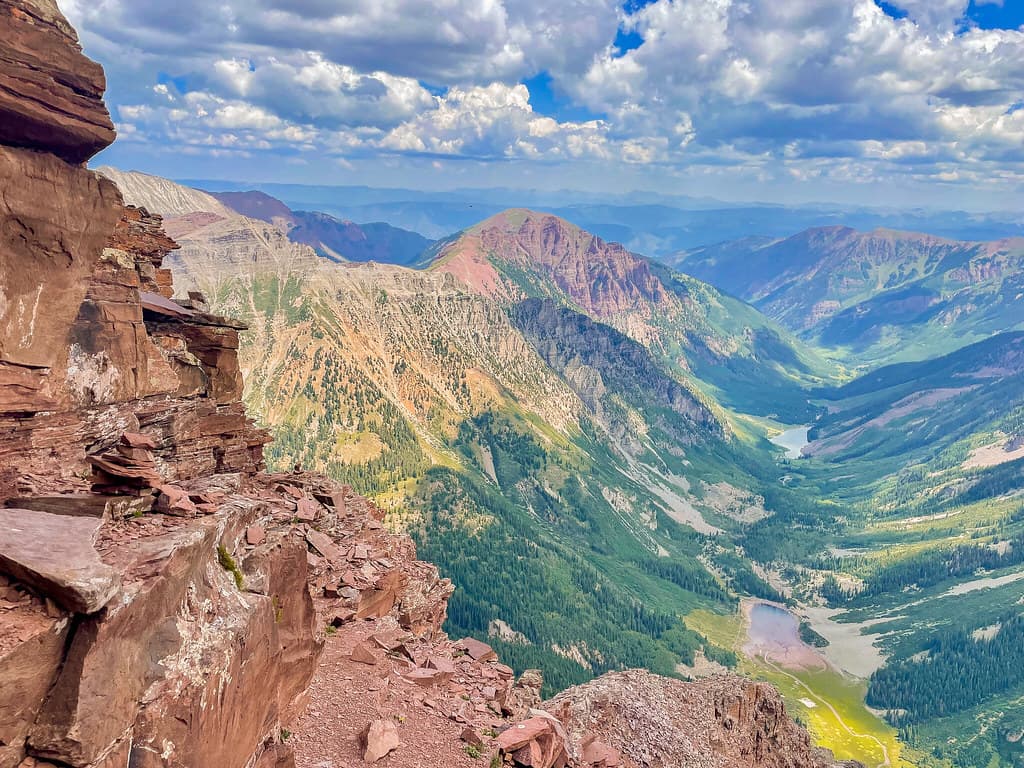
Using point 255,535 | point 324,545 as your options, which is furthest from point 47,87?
point 324,545

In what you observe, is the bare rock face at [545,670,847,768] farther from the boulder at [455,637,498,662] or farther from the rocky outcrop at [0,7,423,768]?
the rocky outcrop at [0,7,423,768]

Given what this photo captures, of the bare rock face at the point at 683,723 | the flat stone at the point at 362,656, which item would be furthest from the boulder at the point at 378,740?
the bare rock face at the point at 683,723

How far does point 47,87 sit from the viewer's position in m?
30.2

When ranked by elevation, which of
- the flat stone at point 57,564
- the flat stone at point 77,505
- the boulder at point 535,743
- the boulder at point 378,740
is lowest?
the boulder at point 535,743

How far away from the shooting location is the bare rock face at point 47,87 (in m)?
29.1

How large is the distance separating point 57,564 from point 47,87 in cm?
2460

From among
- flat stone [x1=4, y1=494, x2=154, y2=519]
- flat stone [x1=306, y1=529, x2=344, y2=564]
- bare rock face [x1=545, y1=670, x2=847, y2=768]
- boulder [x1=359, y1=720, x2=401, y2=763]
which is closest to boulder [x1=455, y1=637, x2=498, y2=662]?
bare rock face [x1=545, y1=670, x2=847, y2=768]

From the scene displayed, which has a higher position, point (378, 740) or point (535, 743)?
point (378, 740)

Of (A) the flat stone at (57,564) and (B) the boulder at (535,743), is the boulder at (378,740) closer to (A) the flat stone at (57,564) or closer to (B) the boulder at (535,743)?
(B) the boulder at (535,743)

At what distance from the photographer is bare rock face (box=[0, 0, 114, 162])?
29.1 m

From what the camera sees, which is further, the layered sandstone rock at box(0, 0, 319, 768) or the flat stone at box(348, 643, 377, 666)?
the flat stone at box(348, 643, 377, 666)

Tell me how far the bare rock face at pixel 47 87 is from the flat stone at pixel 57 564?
20.5 metres

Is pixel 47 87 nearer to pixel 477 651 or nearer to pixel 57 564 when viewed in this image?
pixel 57 564

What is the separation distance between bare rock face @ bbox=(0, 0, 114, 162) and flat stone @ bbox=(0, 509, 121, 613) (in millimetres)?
20522
